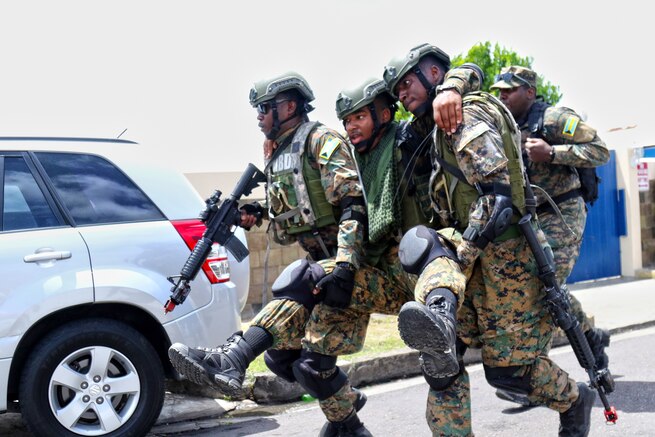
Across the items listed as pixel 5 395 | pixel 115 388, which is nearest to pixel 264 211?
pixel 115 388

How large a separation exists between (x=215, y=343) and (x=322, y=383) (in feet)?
3.73

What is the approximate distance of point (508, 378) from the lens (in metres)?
3.82

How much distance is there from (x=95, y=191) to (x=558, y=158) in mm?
2806

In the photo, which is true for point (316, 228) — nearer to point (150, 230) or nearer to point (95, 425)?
point (150, 230)

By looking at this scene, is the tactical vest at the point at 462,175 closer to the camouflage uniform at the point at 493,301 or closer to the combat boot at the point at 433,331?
the camouflage uniform at the point at 493,301

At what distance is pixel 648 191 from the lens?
526 inches

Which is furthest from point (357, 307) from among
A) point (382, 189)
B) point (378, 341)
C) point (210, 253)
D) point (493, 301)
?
point (378, 341)

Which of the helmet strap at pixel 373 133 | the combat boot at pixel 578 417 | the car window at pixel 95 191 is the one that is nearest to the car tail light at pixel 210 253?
the car window at pixel 95 191

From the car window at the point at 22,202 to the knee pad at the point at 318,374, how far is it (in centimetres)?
173

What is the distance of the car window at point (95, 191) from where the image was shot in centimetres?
497

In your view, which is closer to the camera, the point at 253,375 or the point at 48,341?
the point at 48,341

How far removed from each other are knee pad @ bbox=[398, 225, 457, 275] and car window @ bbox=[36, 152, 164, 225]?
2054mm

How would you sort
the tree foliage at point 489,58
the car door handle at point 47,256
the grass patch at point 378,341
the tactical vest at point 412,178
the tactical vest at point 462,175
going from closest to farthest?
the tactical vest at point 462,175 → the tactical vest at point 412,178 → the car door handle at point 47,256 → the grass patch at point 378,341 → the tree foliage at point 489,58

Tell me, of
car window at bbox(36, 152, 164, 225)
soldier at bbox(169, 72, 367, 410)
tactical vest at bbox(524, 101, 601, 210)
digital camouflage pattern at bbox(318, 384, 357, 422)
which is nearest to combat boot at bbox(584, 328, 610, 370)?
tactical vest at bbox(524, 101, 601, 210)
